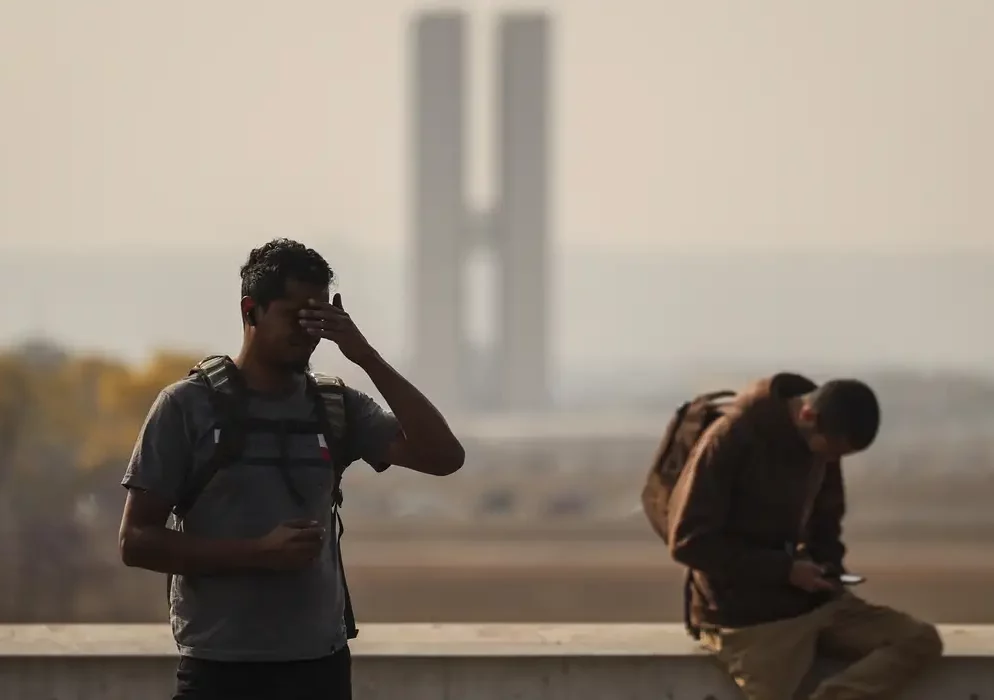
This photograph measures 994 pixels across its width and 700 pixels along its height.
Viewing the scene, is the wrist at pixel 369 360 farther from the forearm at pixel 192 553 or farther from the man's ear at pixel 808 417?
the man's ear at pixel 808 417

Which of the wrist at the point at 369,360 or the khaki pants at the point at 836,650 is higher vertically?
the wrist at the point at 369,360

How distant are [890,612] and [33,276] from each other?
115m

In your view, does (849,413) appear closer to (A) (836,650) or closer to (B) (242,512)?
(A) (836,650)

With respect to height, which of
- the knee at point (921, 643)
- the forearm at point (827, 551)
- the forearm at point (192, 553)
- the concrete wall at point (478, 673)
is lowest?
the concrete wall at point (478, 673)

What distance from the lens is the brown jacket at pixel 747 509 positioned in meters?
3.95

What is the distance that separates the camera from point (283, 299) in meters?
2.66

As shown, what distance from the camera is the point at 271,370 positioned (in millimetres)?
2686

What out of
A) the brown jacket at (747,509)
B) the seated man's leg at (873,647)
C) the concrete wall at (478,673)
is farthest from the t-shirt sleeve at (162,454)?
the seated man's leg at (873,647)

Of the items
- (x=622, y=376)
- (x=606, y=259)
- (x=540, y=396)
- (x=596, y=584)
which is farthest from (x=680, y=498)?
(x=606, y=259)

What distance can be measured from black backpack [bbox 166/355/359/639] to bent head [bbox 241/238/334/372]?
6cm

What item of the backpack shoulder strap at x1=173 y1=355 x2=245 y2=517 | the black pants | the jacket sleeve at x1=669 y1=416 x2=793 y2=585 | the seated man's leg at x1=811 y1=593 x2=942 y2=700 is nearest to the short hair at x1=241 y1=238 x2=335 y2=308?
the backpack shoulder strap at x1=173 y1=355 x2=245 y2=517

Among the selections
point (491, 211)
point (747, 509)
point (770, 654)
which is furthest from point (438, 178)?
point (770, 654)

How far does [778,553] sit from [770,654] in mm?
238

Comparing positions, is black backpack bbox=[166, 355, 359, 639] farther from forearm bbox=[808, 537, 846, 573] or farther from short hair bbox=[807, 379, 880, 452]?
forearm bbox=[808, 537, 846, 573]
